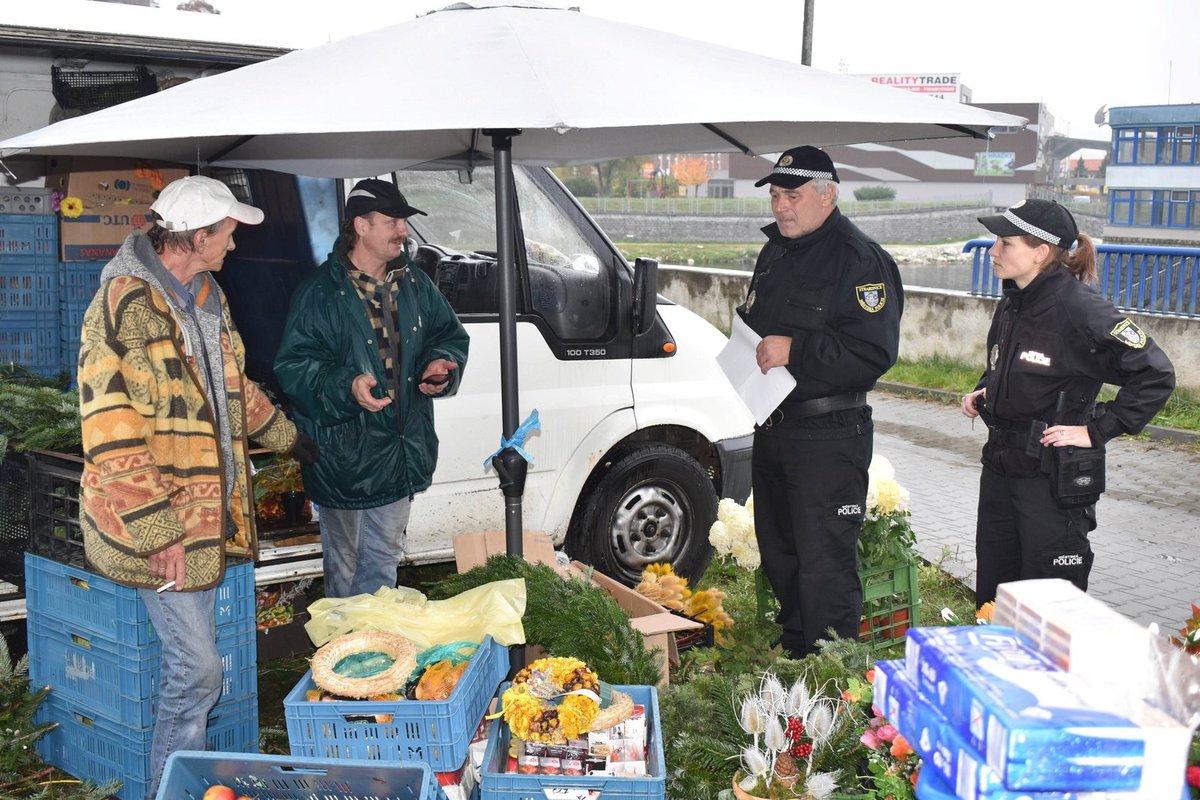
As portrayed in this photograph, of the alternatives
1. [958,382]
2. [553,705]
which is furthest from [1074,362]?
[958,382]

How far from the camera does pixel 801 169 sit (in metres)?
4.10

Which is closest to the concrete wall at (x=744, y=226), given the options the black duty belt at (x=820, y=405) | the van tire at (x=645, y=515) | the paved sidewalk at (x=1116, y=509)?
the paved sidewalk at (x=1116, y=509)

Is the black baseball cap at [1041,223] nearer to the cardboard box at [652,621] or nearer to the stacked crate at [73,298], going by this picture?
the cardboard box at [652,621]

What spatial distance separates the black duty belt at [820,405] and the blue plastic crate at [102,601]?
2.04 m

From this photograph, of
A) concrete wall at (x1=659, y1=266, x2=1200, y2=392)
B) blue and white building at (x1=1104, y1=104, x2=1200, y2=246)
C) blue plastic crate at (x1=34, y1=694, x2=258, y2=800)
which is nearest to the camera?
blue plastic crate at (x1=34, y1=694, x2=258, y2=800)

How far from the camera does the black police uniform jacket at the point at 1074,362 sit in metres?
3.74

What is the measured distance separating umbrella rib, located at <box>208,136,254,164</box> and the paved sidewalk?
398 cm

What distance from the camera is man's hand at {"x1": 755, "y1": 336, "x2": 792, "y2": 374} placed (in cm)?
409

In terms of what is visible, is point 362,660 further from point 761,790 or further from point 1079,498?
point 1079,498

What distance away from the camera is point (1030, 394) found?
3.90 metres

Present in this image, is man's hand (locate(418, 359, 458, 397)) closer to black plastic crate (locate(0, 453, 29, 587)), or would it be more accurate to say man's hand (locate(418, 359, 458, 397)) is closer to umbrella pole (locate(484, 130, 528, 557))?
umbrella pole (locate(484, 130, 528, 557))

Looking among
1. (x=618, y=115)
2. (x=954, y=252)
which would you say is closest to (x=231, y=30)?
(x=618, y=115)

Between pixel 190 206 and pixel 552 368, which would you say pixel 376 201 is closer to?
pixel 190 206

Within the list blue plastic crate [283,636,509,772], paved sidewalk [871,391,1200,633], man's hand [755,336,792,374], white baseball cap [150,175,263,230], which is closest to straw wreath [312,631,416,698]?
blue plastic crate [283,636,509,772]
